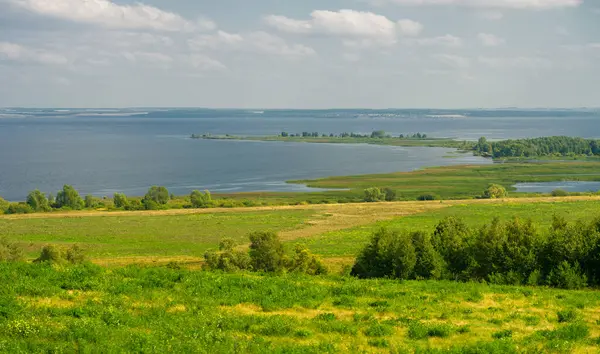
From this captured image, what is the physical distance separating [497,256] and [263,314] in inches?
406

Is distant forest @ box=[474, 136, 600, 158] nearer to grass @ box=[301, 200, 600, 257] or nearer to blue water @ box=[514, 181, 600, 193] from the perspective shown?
blue water @ box=[514, 181, 600, 193]

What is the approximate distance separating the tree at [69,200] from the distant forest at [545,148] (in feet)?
319

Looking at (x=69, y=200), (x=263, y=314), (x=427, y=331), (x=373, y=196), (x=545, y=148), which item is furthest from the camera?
(x=545, y=148)

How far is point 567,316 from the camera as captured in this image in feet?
42.9

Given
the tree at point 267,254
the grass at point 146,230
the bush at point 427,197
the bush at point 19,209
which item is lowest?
the bush at point 19,209

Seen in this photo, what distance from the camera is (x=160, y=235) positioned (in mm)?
45625

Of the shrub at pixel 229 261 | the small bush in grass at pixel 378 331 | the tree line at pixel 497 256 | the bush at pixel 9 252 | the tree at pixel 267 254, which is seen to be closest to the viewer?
the small bush in grass at pixel 378 331

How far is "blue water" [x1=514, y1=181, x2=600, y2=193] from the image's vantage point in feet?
278

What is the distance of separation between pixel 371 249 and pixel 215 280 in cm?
849

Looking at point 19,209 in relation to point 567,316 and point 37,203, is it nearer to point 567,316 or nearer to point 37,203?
point 37,203

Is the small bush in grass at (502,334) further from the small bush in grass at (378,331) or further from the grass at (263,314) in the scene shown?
the small bush in grass at (378,331)

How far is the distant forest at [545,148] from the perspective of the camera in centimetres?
13862

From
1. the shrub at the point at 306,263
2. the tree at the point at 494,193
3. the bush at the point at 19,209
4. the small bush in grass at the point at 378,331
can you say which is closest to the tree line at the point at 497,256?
the shrub at the point at 306,263

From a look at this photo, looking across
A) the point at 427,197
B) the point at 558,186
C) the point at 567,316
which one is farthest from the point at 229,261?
the point at 558,186
